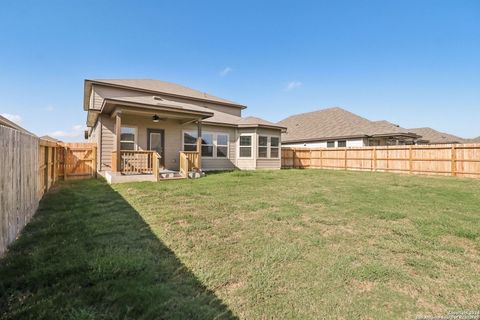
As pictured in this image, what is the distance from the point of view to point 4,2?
26.8 feet

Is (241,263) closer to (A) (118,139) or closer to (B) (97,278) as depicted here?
(B) (97,278)

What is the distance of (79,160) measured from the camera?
11359 mm

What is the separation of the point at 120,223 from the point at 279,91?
64.1 feet

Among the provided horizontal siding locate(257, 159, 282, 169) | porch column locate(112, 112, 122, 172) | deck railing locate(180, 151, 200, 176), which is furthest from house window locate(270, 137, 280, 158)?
porch column locate(112, 112, 122, 172)

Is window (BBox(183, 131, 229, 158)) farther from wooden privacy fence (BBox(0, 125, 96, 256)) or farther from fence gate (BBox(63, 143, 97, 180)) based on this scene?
wooden privacy fence (BBox(0, 125, 96, 256))

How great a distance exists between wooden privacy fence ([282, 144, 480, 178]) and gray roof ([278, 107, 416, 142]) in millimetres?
3513

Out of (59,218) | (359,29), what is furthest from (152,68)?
(59,218)

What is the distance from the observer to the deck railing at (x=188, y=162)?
35.3 ft

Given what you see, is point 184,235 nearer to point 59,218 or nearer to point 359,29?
point 59,218

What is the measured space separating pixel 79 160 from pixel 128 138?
8.52 feet

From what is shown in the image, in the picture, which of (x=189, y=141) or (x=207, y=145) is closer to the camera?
(x=189, y=141)

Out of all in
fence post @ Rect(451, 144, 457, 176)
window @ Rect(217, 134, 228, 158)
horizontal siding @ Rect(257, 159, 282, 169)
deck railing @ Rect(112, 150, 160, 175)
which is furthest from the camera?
horizontal siding @ Rect(257, 159, 282, 169)

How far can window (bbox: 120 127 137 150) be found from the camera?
1136 centimetres

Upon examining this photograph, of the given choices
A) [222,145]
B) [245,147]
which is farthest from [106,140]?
[245,147]
